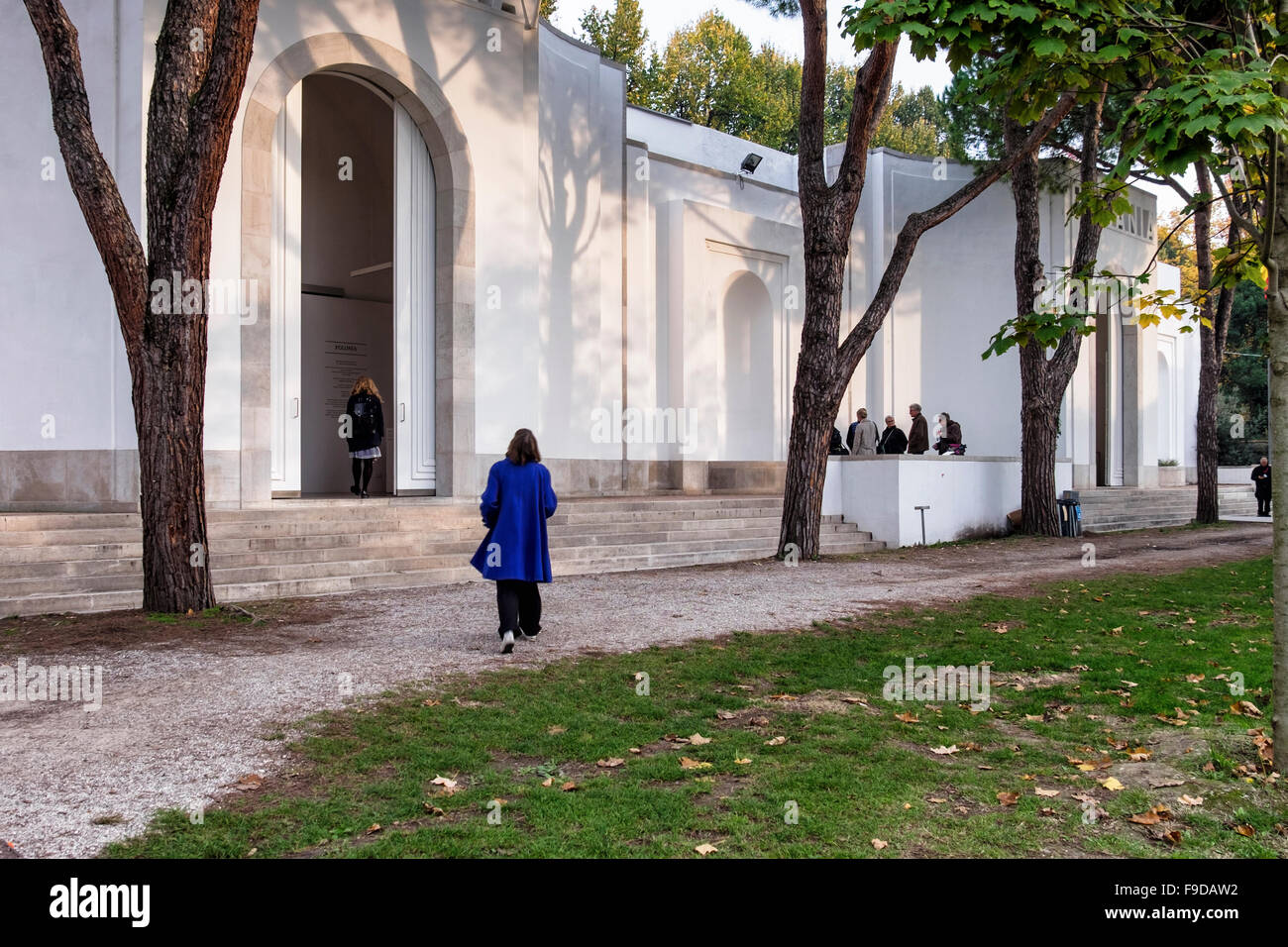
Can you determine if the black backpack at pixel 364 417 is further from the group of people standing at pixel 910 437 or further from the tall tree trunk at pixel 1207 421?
the tall tree trunk at pixel 1207 421

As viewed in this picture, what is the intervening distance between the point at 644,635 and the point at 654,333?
13331 millimetres

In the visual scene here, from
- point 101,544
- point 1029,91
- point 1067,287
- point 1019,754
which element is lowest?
point 1019,754

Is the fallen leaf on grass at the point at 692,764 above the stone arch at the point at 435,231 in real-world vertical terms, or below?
below

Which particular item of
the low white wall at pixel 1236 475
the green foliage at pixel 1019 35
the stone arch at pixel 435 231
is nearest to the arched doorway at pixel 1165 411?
the low white wall at pixel 1236 475

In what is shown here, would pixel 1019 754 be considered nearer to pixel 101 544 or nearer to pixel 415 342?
pixel 101 544

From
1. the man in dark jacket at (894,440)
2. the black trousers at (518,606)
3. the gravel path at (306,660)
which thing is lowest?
the gravel path at (306,660)

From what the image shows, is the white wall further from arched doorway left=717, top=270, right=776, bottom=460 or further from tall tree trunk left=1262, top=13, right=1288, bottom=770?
arched doorway left=717, top=270, right=776, bottom=460

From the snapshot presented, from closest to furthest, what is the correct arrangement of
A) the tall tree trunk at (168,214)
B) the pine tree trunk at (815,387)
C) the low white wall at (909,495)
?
the tall tree trunk at (168,214) → the pine tree trunk at (815,387) → the low white wall at (909,495)

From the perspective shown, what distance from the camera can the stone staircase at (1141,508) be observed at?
22.3 meters

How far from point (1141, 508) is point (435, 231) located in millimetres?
16944

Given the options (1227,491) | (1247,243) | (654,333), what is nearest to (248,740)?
(1247,243)

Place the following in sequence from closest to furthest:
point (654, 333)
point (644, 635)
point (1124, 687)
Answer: point (1124, 687) < point (644, 635) < point (654, 333)

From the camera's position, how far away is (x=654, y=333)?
21375mm

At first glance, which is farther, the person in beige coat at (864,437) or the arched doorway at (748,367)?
the arched doorway at (748,367)
